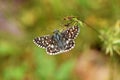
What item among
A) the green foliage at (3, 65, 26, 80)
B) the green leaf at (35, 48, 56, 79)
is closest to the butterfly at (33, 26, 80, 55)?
the green leaf at (35, 48, 56, 79)

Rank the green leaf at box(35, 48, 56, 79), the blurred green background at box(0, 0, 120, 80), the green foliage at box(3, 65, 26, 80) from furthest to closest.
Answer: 1. the blurred green background at box(0, 0, 120, 80)
2. the green foliage at box(3, 65, 26, 80)
3. the green leaf at box(35, 48, 56, 79)

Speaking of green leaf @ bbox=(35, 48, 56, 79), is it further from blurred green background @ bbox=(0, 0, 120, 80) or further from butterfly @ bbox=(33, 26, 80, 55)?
butterfly @ bbox=(33, 26, 80, 55)

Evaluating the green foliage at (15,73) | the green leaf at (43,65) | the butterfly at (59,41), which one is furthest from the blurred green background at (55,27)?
the butterfly at (59,41)

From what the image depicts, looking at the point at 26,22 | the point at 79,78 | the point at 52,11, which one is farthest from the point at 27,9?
the point at 79,78

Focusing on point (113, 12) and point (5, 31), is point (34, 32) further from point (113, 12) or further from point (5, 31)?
point (113, 12)

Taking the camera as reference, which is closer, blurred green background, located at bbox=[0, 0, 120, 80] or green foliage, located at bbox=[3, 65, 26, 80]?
green foliage, located at bbox=[3, 65, 26, 80]

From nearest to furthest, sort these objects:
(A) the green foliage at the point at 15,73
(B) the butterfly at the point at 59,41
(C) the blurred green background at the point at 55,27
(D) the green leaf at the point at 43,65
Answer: (B) the butterfly at the point at 59,41 → (D) the green leaf at the point at 43,65 → (A) the green foliage at the point at 15,73 → (C) the blurred green background at the point at 55,27

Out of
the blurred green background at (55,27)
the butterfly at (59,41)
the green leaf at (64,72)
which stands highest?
the blurred green background at (55,27)

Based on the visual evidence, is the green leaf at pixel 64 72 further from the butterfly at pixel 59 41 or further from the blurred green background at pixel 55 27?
the butterfly at pixel 59 41
